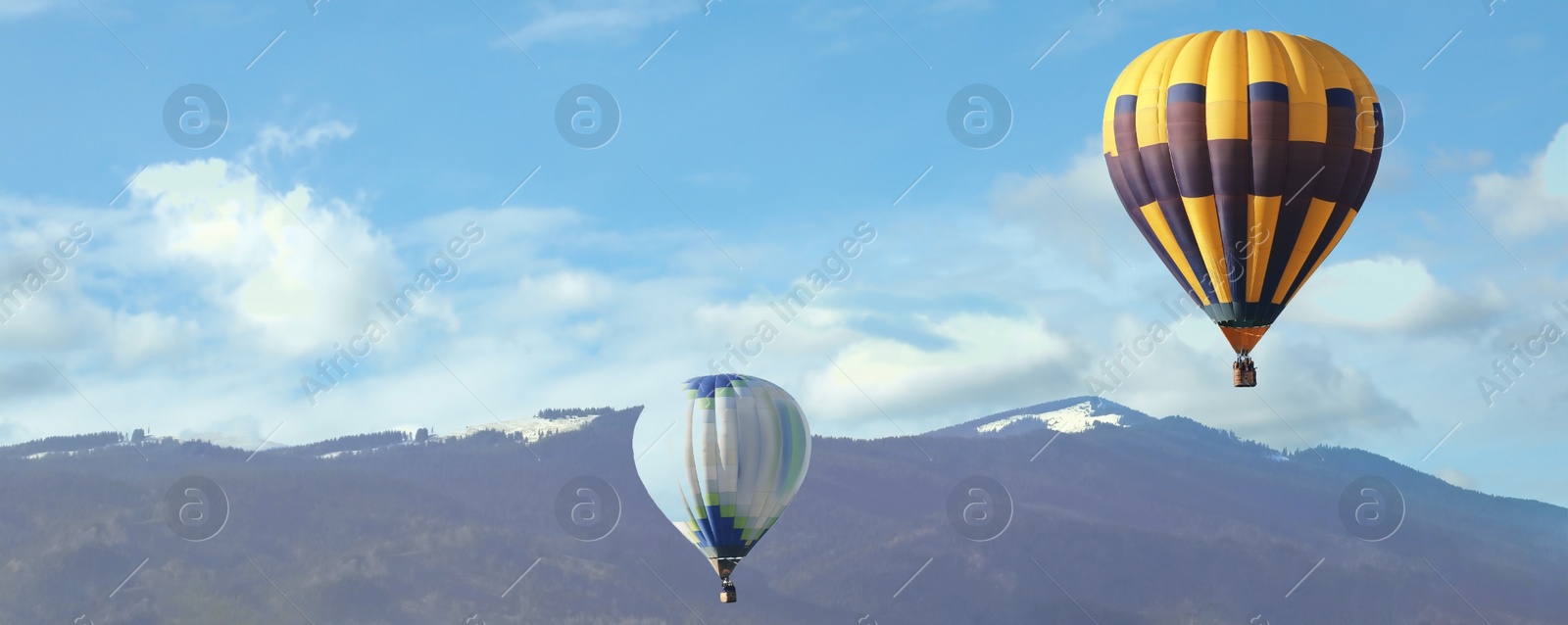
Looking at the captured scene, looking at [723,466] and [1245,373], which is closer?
[1245,373]

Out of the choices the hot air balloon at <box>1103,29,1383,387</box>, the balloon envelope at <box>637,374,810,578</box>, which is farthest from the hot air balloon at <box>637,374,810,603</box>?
the hot air balloon at <box>1103,29,1383,387</box>

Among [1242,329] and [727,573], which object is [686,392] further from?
[1242,329]

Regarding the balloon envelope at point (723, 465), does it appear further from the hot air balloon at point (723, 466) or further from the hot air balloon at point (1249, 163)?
the hot air balloon at point (1249, 163)

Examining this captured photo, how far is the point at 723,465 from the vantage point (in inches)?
3078

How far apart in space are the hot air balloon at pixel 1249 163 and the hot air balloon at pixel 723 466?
80.9ft

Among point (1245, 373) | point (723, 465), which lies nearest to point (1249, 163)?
point (1245, 373)

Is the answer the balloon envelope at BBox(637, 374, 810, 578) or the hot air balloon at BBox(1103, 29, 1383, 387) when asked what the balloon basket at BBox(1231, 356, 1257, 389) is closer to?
the hot air balloon at BBox(1103, 29, 1383, 387)

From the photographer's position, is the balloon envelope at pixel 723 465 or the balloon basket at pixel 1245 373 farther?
the balloon envelope at pixel 723 465

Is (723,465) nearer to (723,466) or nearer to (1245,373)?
(723,466)

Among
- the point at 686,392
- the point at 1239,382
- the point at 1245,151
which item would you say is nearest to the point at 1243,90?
the point at 1245,151

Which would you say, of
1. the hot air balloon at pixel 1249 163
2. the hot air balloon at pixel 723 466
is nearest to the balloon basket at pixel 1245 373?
the hot air balloon at pixel 1249 163

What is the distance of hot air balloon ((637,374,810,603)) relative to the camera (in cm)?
7825

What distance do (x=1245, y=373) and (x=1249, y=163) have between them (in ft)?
24.3

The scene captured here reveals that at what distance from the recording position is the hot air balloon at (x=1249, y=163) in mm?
59406
